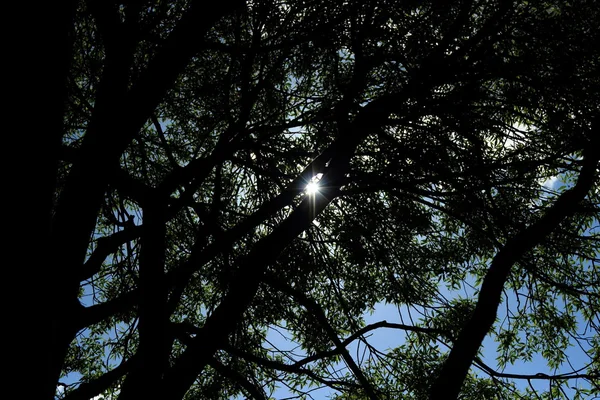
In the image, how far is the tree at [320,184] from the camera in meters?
2.98

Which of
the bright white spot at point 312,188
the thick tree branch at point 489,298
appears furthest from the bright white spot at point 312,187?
the thick tree branch at point 489,298

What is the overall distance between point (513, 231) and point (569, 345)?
72.0 inches

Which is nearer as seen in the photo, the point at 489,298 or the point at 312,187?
the point at 489,298

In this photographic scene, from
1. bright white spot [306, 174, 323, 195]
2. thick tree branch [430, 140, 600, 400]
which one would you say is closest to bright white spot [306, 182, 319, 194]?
bright white spot [306, 174, 323, 195]

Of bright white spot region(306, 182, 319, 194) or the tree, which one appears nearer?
the tree

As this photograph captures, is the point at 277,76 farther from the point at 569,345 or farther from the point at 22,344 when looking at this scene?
the point at 569,345

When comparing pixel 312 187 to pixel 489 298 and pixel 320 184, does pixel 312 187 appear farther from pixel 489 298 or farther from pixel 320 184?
pixel 489 298

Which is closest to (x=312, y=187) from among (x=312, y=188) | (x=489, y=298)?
(x=312, y=188)

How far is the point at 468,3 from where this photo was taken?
459 cm

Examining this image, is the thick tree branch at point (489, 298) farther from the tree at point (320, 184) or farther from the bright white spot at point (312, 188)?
the bright white spot at point (312, 188)

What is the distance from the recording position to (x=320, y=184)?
4285 millimetres

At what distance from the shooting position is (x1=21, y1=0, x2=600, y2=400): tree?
2.98 metres

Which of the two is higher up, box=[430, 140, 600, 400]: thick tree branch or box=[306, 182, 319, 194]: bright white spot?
box=[306, 182, 319, 194]: bright white spot

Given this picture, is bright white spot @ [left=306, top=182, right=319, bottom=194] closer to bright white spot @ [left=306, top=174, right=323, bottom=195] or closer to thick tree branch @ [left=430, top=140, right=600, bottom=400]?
bright white spot @ [left=306, top=174, right=323, bottom=195]
